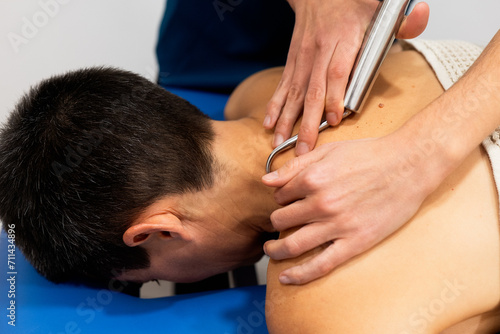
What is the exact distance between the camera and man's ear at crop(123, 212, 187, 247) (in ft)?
2.79

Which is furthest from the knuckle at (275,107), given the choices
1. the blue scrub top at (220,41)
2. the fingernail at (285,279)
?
the blue scrub top at (220,41)

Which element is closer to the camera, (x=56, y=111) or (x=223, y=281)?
(x=56, y=111)

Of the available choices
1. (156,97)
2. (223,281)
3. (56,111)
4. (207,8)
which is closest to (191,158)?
(156,97)

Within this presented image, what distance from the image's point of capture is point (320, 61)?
89 centimetres

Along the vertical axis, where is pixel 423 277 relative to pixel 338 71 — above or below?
below

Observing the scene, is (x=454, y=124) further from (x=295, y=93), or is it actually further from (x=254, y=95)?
(x=254, y=95)

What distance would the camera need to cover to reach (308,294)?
Result: 0.78m

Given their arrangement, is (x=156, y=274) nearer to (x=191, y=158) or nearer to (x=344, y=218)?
(x=191, y=158)

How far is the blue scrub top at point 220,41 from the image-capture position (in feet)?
4.76

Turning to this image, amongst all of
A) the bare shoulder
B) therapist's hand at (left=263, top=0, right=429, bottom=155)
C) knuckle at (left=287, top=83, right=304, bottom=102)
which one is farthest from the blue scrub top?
knuckle at (left=287, top=83, right=304, bottom=102)

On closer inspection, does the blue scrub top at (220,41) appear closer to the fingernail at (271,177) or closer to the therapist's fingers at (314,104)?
the therapist's fingers at (314,104)

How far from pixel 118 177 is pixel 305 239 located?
355 millimetres

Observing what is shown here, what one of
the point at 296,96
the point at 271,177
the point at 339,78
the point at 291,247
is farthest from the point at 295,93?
the point at 291,247

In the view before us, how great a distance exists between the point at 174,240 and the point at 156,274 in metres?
0.15
